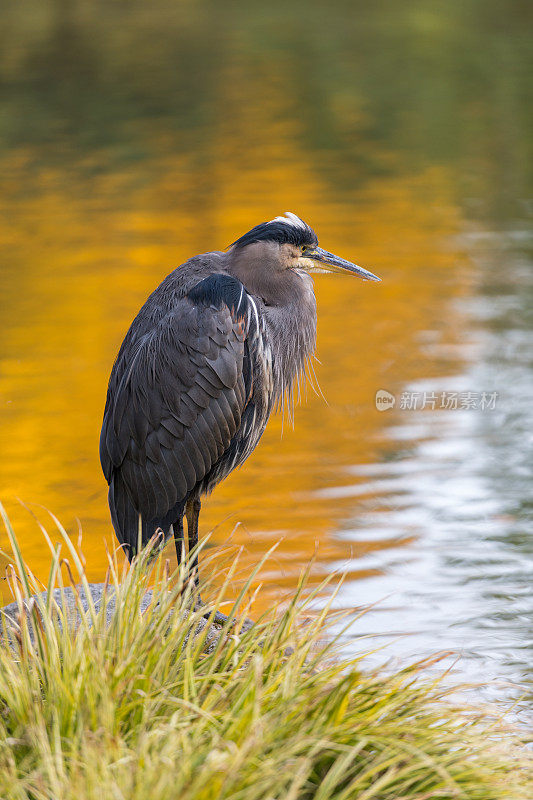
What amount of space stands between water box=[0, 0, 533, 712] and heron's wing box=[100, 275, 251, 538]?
0.94m

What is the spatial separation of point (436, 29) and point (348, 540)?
78.1ft

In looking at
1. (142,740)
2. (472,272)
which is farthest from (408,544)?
(472,272)

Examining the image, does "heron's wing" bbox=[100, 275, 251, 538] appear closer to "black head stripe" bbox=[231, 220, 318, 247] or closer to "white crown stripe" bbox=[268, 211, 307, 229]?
"black head stripe" bbox=[231, 220, 318, 247]

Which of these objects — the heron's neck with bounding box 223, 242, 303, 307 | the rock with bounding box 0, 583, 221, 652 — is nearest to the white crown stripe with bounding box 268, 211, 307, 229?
the heron's neck with bounding box 223, 242, 303, 307

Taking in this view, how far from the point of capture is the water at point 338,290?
17.4 feet

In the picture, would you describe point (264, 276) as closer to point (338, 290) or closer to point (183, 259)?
point (338, 290)

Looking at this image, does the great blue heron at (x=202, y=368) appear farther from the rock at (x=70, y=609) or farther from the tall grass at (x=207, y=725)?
the tall grass at (x=207, y=725)

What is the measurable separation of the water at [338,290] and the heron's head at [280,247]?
52.9 inches

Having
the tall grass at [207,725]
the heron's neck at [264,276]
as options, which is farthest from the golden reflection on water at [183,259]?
the heron's neck at [264,276]

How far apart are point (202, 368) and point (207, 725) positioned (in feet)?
5.09

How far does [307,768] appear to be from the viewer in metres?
2.44

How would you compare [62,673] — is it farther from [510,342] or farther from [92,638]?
[510,342]

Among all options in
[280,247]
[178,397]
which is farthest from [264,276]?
[178,397]

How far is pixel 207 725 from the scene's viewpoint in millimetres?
2551
